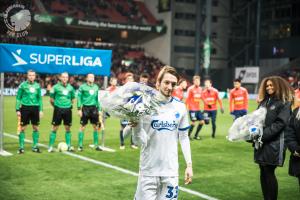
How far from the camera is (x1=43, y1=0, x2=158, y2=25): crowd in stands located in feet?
178

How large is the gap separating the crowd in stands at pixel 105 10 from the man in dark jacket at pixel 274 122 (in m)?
48.5

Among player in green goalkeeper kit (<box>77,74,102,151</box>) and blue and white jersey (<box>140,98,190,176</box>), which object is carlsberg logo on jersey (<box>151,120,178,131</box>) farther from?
player in green goalkeeper kit (<box>77,74,102,151</box>)

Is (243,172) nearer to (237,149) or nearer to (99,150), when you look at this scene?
(237,149)

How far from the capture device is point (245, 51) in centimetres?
5925

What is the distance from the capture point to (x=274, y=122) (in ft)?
21.7

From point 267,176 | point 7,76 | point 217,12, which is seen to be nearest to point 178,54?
point 217,12

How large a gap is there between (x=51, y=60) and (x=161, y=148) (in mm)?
8494

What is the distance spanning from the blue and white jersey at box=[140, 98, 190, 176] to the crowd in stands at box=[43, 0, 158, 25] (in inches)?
1956

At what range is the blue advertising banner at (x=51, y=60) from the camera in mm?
12492

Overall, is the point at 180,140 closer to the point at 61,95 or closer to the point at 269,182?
the point at 269,182

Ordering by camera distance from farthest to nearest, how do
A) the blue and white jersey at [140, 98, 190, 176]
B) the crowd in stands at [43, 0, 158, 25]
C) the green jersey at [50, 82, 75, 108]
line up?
the crowd in stands at [43, 0, 158, 25] → the green jersey at [50, 82, 75, 108] → the blue and white jersey at [140, 98, 190, 176]
